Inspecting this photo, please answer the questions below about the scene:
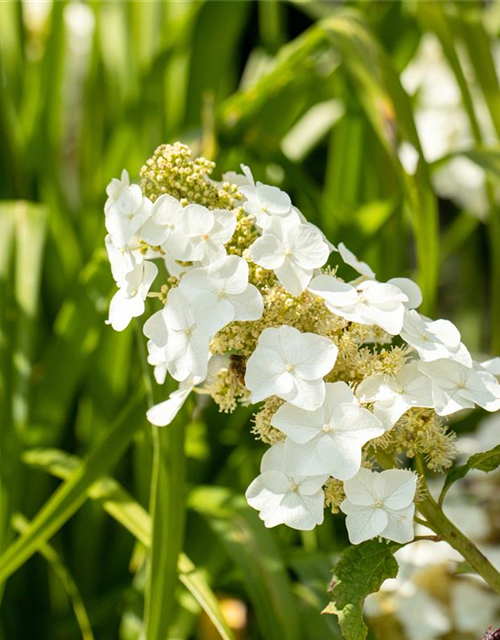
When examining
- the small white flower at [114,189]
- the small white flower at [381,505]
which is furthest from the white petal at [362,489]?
the small white flower at [114,189]

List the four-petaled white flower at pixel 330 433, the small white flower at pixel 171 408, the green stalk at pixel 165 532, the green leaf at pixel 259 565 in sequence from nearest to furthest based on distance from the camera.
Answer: the four-petaled white flower at pixel 330 433, the small white flower at pixel 171 408, the green stalk at pixel 165 532, the green leaf at pixel 259 565

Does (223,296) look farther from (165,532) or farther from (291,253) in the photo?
(165,532)

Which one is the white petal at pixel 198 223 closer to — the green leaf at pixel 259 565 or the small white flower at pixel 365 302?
the small white flower at pixel 365 302

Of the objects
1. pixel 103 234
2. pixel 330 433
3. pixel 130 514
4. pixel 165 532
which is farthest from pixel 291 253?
pixel 103 234

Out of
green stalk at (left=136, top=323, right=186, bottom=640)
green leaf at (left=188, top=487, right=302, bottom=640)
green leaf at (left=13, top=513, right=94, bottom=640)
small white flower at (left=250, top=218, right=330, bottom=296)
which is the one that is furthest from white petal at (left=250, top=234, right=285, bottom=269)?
green leaf at (left=13, top=513, right=94, bottom=640)

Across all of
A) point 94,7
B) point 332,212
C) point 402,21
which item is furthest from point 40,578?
point 402,21

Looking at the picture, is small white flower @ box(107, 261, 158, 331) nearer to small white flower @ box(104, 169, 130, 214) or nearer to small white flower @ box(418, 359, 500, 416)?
small white flower @ box(104, 169, 130, 214)
